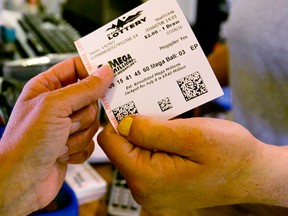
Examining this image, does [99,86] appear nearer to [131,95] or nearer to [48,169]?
[131,95]

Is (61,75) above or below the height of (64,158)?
above

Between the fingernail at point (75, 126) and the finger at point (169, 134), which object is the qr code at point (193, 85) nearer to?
the finger at point (169, 134)

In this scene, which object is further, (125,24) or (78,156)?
(78,156)

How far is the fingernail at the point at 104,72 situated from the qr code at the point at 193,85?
109 millimetres

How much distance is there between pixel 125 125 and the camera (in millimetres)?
615

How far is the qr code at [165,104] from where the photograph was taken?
621 mm

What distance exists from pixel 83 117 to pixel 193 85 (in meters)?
0.19

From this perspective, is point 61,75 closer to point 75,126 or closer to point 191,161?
point 75,126

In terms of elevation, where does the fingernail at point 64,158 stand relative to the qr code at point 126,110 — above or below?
below

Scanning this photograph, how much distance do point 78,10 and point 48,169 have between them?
1.16 metres

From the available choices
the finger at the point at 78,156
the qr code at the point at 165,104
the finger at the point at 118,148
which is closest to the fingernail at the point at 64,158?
the finger at the point at 78,156

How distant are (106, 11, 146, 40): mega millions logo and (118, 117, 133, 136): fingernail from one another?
0.13 metres

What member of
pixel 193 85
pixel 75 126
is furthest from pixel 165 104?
pixel 75 126

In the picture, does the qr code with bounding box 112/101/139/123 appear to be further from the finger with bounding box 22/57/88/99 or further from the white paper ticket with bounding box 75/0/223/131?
the finger with bounding box 22/57/88/99
